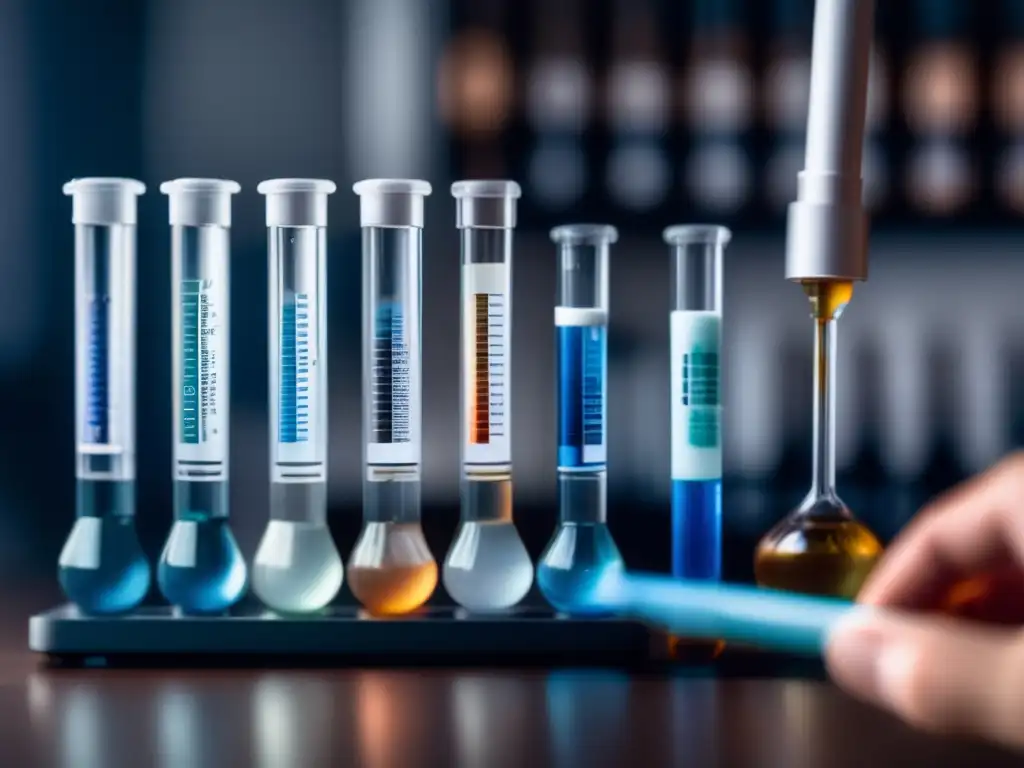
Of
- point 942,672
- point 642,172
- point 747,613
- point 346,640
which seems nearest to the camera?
point 942,672

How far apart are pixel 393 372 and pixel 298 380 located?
0.24ft

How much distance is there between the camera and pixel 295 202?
3.44 ft

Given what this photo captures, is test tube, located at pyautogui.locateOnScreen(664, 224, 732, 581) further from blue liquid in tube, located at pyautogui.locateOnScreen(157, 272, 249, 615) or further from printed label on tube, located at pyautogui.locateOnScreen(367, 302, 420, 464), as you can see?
blue liquid in tube, located at pyautogui.locateOnScreen(157, 272, 249, 615)

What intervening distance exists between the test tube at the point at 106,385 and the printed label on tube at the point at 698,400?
1.35ft

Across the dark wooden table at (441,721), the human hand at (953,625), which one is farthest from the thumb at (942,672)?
the dark wooden table at (441,721)

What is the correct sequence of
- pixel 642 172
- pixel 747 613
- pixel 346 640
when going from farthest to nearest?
pixel 642 172
pixel 346 640
pixel 747 613

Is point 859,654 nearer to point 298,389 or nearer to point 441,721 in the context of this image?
point 441,721

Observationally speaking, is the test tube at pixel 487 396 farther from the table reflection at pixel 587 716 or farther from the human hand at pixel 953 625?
the human hand at pixel 953 625

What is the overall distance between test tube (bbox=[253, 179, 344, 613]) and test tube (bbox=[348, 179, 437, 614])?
0.03 m

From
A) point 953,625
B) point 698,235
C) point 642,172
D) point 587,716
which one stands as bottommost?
point 587,716

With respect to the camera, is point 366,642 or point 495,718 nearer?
point 495,718

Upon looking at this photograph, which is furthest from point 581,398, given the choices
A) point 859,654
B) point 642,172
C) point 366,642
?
point 642,172

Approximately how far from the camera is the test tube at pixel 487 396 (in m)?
1.03

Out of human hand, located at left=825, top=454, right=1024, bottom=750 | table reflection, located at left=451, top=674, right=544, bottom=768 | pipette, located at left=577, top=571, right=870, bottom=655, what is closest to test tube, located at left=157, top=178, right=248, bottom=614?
table reflection, located at left=451, top=674, right=544, bottom=768
